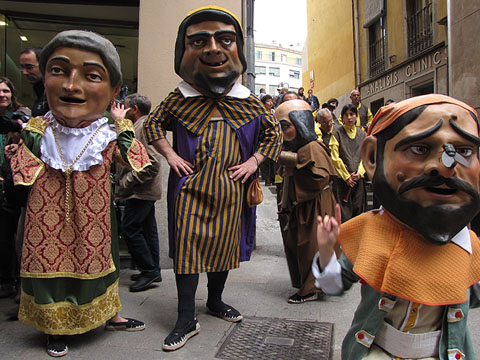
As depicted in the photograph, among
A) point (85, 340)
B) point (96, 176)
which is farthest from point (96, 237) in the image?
point (85, 340)

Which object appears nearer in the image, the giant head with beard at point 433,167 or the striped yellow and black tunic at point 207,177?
the giant head with beard at point 433,167

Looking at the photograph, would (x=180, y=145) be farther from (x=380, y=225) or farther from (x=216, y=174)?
(x=380, y=225)

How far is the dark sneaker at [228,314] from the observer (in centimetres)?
299

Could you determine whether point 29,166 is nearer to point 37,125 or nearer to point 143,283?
point 37,125

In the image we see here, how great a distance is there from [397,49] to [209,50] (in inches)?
457

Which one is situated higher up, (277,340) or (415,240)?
(415,240)

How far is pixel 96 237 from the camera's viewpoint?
2.55 m

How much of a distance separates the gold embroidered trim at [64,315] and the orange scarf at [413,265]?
5.64 feet

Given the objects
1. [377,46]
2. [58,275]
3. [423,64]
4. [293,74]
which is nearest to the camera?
[58,275]

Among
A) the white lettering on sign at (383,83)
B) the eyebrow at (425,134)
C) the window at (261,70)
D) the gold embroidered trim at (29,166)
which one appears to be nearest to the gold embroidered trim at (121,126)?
the gold embroidered trim at (29,166)

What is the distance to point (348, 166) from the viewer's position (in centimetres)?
521

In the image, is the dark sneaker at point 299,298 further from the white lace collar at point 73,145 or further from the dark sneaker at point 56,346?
the white lace collar at point 73,145

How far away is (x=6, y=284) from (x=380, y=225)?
10.5 ft

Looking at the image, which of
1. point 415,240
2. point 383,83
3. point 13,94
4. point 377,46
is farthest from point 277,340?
point 377,46
